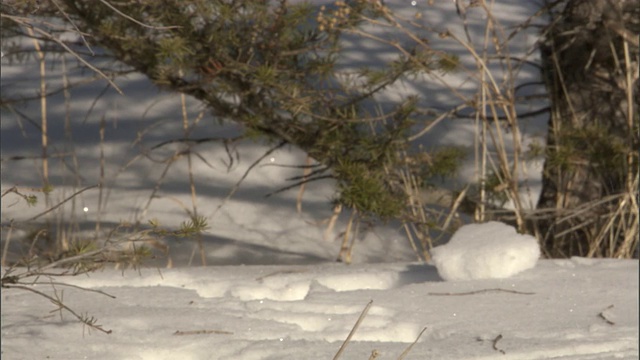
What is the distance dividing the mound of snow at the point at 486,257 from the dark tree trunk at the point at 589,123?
0.56 meters

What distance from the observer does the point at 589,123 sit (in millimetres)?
2820

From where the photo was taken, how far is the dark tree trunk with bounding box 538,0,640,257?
104 inches

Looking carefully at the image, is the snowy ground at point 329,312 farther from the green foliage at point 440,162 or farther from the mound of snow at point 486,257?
the green foliage at point 440,162

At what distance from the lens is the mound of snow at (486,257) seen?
212 centimetres

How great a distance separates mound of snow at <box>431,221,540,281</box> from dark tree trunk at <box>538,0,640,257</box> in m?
0.56

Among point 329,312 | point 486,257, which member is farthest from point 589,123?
point 329,312

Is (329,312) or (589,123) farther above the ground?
(589,123)

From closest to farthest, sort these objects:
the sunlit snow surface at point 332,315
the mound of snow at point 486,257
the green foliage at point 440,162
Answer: the sunlit snow surface at point 332,315
the mound of snow at point 486,257
the green foliage at point 440,162

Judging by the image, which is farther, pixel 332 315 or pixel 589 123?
pixel 589 123

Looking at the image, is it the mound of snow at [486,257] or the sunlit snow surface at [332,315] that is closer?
the sunlit snow surface at [332,315]

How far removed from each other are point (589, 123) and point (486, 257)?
0.91 meters

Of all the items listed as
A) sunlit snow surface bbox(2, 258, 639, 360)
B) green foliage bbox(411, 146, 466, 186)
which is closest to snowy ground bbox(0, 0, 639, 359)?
sunlit snow surface bbox(2, 258, 639, 360)

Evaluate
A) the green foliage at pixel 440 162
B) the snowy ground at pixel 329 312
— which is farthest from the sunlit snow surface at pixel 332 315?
the green foliage at pixel 440 162

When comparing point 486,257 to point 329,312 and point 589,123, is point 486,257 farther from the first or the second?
point 589,123
